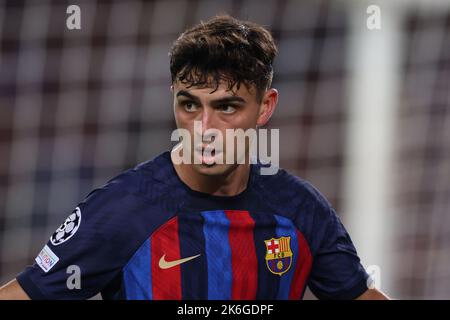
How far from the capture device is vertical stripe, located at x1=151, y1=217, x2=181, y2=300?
2.06 m

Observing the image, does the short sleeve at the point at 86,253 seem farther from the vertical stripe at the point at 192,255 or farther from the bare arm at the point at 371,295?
the bare arm at the point at 371,295

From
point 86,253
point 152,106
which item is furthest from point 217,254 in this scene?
point 152,106

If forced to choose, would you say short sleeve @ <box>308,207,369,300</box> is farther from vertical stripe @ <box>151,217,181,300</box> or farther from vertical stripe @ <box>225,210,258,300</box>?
vertical stripe @ <box>151,217,181,300</box>

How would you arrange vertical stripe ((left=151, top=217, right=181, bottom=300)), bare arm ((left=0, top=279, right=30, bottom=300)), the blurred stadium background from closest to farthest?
bare arm ((left=0, top=279, right=30, bottom=300)) → vertical stripe ((left=151, top=217, right=181, bottom=300)) → the blurred stadium background

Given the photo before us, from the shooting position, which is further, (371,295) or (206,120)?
(371,295)

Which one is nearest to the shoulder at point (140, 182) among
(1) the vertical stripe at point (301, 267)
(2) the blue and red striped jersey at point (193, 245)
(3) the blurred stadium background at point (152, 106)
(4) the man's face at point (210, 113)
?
(2) the blue and red striped jersey at point (193, 245)

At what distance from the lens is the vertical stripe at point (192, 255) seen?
6.81 feet

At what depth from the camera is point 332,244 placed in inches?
87.3

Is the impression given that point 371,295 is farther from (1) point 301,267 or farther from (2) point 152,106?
(2) point 152,106

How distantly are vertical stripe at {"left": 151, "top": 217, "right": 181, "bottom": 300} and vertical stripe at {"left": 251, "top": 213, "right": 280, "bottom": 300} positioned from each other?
0.21m

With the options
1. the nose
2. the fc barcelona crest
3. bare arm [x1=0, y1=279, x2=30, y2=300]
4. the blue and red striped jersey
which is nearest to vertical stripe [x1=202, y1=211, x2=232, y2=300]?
the blue and red striped jersey

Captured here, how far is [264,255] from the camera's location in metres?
2.14

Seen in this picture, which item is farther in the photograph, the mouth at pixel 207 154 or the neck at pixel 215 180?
the neck at pixel 215 180

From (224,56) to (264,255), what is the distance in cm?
51
